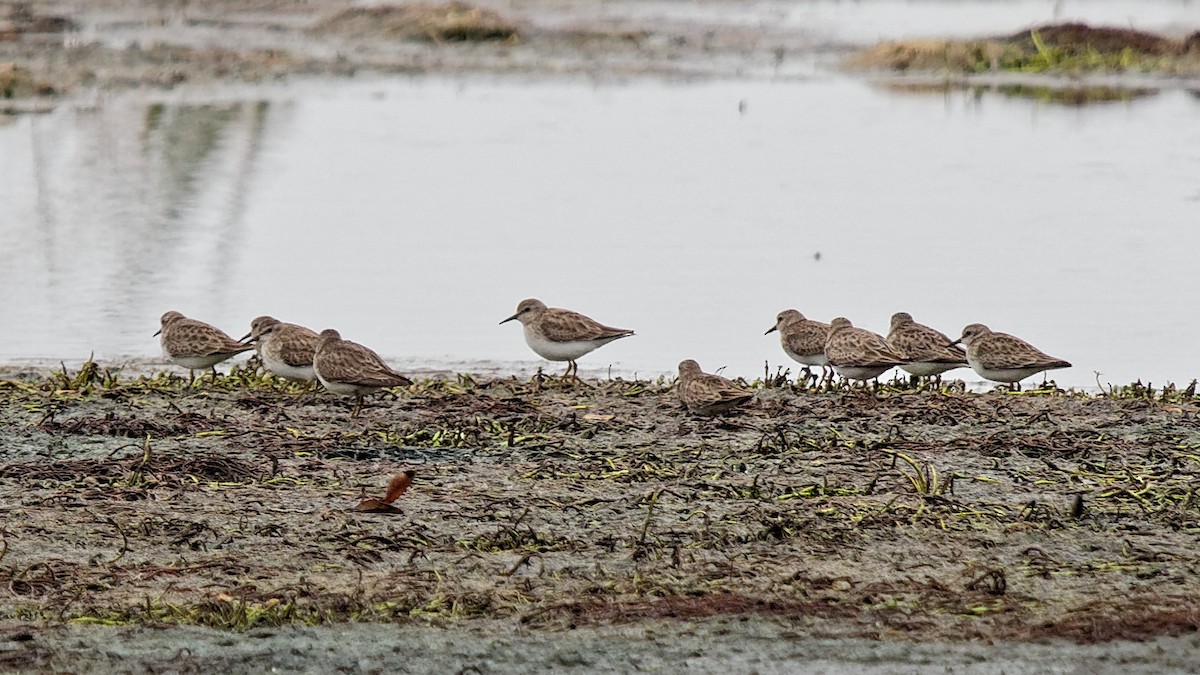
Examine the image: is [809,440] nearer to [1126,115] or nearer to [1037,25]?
[1126,115]

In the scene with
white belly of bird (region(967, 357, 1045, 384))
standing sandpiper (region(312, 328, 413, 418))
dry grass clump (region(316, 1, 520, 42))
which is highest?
dry grass clump (region(316, 1, 520, 42))

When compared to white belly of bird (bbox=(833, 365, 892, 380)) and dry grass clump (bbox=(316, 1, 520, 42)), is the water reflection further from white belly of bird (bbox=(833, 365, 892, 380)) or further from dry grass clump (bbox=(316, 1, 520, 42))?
dry grass clump (bbox=(316, 1, 520, 42))

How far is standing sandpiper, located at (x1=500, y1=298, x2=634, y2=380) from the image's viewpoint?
12938 millimetres

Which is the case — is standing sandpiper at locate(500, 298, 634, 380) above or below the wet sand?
above

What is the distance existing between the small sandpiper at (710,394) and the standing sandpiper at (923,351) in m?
1.61

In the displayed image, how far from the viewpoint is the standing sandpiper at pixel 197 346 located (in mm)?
12445

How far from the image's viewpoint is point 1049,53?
32781 mm

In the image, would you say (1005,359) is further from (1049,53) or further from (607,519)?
(1049,53)

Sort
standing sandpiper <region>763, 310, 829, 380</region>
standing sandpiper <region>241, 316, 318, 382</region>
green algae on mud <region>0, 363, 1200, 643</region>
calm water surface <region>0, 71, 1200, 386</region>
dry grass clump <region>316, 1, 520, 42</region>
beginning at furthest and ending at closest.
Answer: dry grass clump <region>316, 1, 520, 42</region>, calm water surface <region>0, 71, 1200, 386</region>, standing sandpiper <region>763, 310, 829, 380</region>, standing sandpiper <region>241, 316, 318, 382</region>, green algae on mud <region>0, 363, 1200, 643</region>

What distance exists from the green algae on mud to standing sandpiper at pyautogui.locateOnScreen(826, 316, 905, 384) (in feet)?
0.65

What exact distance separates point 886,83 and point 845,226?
12.8 m

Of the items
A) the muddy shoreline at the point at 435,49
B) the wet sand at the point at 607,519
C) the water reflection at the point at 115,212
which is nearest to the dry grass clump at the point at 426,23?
the muddy shoreline at the point at 435,49

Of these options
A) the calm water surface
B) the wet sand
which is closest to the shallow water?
the calm water surface

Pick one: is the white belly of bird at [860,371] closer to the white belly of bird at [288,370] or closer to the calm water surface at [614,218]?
the calm water surface at [614,218]
